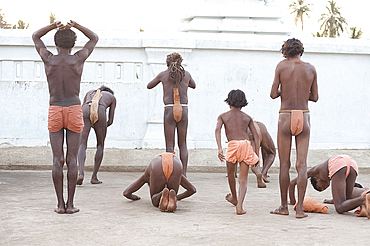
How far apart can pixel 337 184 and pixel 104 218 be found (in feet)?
8.42

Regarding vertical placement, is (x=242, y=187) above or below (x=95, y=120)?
below

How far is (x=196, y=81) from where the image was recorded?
1041 centimetres

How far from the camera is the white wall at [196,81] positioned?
10.2 meters

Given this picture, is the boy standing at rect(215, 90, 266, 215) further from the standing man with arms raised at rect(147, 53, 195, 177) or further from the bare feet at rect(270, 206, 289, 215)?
the standing man with arms raised at rect(147, 53, 195, 177)

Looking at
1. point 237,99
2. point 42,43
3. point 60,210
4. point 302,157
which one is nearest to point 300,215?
point 302,157

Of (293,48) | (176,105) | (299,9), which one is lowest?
(176,105)

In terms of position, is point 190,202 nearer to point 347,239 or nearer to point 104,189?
point 104,189

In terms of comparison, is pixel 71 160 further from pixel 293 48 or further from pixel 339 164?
pixel 339 164

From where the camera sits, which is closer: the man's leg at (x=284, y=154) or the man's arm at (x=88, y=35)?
the man's arm at (x=88, y=35)

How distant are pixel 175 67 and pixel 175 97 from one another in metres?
0.43

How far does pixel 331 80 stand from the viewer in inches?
420

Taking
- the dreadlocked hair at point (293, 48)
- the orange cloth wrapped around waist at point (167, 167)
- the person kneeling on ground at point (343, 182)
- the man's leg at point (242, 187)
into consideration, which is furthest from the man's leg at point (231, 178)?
the dreadlocked hair at point (293, 48)

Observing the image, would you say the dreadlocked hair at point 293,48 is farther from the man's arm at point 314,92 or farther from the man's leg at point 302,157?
the man's leg at point 302,157

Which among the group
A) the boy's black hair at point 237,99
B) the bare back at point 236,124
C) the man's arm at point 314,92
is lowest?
the bare back at point 236,124
